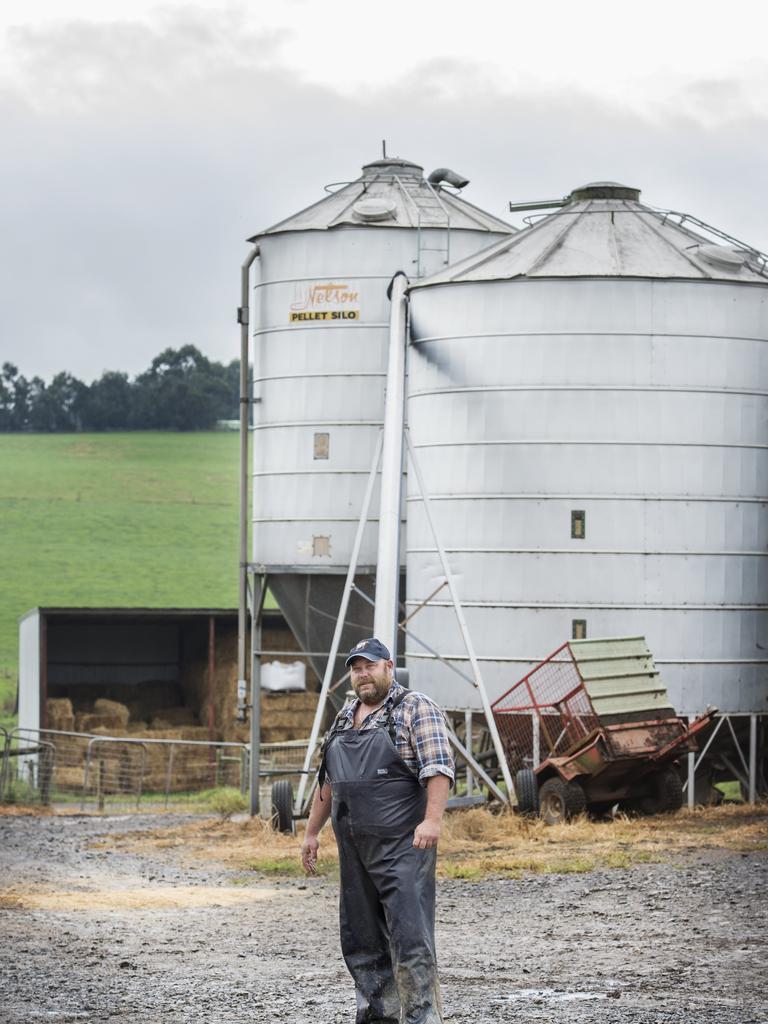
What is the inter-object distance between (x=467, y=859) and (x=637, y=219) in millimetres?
10756

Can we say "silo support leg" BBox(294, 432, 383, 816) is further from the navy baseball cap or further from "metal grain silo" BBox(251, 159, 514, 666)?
the navy baseball cap

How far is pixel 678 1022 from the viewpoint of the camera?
9227 millimetres

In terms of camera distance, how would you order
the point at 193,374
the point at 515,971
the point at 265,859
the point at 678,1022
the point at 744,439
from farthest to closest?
the point at 193,374
the point at 744,439
the point at 265,859
the point at 515,971
the point at 678,1022

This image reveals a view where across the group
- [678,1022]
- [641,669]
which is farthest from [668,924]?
[641,669]

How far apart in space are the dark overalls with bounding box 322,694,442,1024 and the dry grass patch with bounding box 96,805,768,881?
26.4 ft

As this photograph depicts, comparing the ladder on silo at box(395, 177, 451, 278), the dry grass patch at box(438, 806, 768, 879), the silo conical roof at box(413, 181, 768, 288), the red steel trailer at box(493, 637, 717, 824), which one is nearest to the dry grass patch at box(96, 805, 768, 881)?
the dry grass patch at box(438, 806, 768, 879)

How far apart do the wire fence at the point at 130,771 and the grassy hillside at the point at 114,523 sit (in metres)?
17.7

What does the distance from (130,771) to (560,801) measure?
1360 cm

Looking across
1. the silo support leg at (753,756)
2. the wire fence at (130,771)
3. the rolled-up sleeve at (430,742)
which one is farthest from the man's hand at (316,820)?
the wire fence at (130,771)

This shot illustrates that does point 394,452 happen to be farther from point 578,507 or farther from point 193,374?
point 193,374

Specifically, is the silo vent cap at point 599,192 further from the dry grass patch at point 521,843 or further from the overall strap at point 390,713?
the overall strap at point 390,713

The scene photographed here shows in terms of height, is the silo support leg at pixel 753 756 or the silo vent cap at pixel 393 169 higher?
the silo vent cap at pixel 393 169

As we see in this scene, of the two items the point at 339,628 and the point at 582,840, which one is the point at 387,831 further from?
the point at 339,628

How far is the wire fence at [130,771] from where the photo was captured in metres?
28.8
